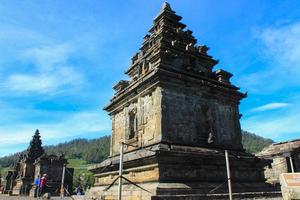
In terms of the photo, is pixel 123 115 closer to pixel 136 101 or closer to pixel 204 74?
pixel 136 101

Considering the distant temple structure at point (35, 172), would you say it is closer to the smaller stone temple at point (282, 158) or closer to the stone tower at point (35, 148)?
the stone tower at point (35, 148)

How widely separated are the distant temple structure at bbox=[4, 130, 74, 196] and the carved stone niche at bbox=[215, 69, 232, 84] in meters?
20.6

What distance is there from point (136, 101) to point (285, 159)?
Result: 18.9m

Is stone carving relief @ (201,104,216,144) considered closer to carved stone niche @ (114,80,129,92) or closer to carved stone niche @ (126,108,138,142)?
carved stone niche @ (126,108,138,142)

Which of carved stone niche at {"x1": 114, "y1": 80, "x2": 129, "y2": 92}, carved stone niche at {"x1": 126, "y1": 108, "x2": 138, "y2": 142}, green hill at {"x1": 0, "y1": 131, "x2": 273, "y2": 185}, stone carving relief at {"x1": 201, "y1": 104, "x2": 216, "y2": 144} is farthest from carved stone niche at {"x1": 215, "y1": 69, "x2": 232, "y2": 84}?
green hill at {"x1": 0, "y1": 131, "x2": 273, "y2": 185}

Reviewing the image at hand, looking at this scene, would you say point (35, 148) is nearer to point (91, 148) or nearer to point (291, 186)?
point (291, 186)

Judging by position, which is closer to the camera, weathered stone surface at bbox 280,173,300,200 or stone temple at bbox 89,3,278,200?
weathered stone surface at bbox 280,173,300,200

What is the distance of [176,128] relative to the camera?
479 inches

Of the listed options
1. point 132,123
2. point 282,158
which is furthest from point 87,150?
point 132,123

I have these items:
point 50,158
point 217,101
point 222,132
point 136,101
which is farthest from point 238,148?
point 50,158

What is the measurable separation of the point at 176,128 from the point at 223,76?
527 centimetres

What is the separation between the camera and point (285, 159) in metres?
25.9

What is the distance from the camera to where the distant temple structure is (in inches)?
1253

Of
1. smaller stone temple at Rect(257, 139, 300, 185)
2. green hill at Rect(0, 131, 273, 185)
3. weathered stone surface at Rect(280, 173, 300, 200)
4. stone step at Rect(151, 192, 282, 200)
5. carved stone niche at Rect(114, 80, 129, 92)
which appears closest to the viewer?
Result: weathered stone surface at Rect(280, 173, 300, 200)
